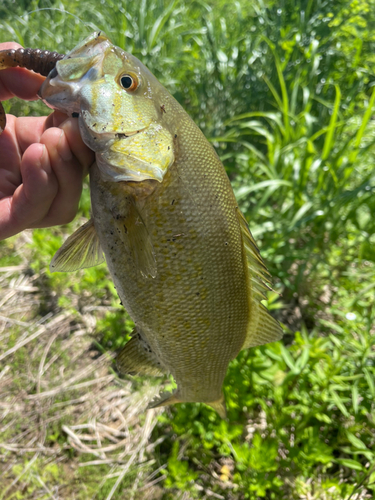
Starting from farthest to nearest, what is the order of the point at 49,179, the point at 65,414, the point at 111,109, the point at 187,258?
the point at 65,414, the point at 49,179, the point at 187,258, the point at 111,109

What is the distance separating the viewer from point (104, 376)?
253cm

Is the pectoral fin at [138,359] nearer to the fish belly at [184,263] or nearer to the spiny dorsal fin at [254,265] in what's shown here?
the fish belly at [184,263]

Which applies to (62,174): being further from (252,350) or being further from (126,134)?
(252,350)

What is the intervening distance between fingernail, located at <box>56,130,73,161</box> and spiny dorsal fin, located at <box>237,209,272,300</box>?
27.8 inches

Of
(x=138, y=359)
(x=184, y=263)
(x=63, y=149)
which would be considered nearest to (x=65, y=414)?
(x=138, y=359)

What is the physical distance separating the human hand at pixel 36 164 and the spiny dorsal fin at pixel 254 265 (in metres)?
0.69

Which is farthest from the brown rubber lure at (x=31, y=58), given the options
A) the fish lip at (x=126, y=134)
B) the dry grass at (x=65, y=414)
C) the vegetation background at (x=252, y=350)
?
the dry grass at (x=65, y=414)

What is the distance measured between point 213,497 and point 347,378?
3.64ft

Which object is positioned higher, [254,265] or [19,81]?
[19,81]

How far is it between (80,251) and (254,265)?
0.73 metres

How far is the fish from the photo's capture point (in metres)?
1.14

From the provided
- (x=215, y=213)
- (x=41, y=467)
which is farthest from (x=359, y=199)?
(x=41, y=467)

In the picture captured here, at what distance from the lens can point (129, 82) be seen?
1.19m

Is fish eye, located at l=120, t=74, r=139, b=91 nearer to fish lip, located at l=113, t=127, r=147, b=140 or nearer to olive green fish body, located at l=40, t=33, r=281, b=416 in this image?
olive green fish body, located at l=40, t=33, r=281, b=416
